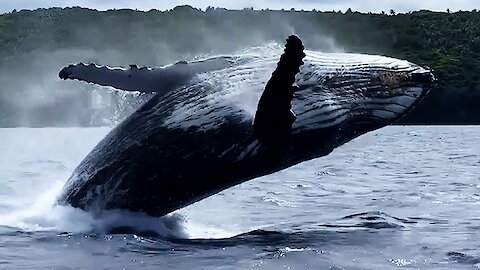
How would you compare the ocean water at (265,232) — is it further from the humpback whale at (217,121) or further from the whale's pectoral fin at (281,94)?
the whale's pectoral fin at (281,94)

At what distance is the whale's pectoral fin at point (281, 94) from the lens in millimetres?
6746

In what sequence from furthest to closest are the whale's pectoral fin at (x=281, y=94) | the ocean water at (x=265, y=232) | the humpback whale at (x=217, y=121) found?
the humpback whale at (x=217, y=121), the ocean water at (x=265, y=232), the whale's pectoral fin at (x=281, y=94)

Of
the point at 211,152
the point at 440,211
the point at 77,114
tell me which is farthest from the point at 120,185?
the point at 77,114

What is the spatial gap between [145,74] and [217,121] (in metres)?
0.87

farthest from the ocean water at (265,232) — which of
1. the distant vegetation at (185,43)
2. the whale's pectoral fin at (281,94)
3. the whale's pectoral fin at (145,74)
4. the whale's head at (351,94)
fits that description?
the distant vegetation at (185,43)

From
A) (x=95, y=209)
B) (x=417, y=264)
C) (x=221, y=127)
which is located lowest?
(x=417, y=264)

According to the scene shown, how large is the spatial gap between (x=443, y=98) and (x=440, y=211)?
73.8m

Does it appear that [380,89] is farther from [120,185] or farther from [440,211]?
[440,211]

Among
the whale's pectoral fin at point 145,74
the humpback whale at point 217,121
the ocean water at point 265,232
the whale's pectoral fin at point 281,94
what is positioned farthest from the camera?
the whale's pectoral fin at point 145,74

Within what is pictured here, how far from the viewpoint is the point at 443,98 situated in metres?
82.6

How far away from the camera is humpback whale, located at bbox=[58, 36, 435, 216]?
7.64m

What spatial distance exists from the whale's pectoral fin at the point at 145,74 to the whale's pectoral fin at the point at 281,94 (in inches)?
53.7

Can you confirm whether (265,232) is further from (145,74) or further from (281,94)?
(281,94)

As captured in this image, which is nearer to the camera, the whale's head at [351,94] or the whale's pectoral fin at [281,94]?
the whale's pectoral fin at [281,94]
